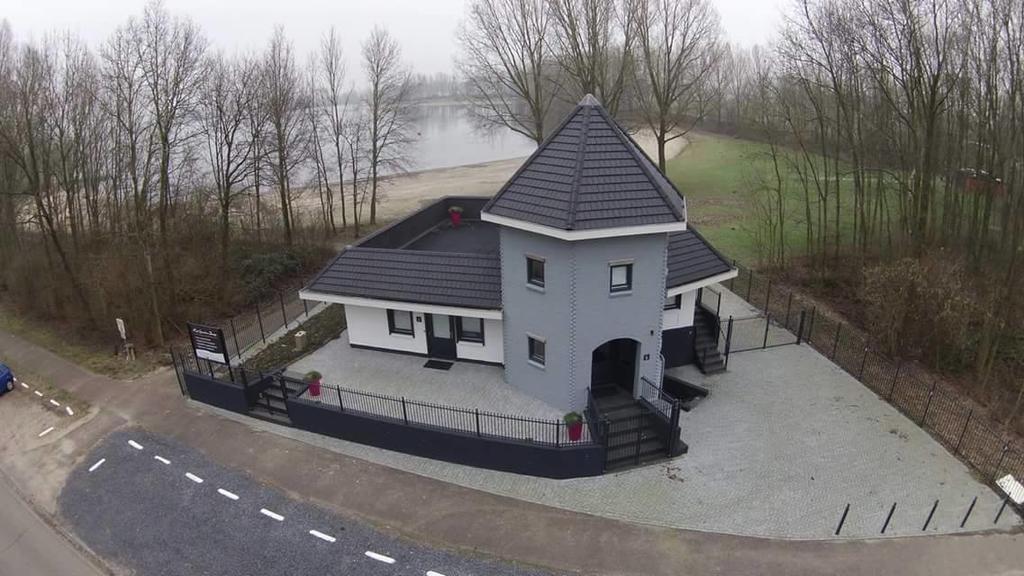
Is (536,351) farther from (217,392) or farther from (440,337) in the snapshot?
(217,392)

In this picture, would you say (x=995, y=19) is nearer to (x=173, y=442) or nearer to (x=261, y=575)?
(x=261, y=575)

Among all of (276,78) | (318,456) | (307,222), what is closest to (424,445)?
(318,456)

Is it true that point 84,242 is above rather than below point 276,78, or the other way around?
below

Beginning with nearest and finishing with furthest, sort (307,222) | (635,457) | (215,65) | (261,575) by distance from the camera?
(261,575)
(635,457)
(215,65)
(307,222)

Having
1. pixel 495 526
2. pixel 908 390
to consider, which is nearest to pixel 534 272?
pixel 495 526

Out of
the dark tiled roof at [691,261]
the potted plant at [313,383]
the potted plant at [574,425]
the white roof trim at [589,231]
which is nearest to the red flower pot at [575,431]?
the potted plant at [574,425]

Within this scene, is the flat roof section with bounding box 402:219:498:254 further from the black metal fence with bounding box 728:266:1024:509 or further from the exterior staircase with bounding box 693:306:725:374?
the black metal fence with bounding box 728:266:1024:509
